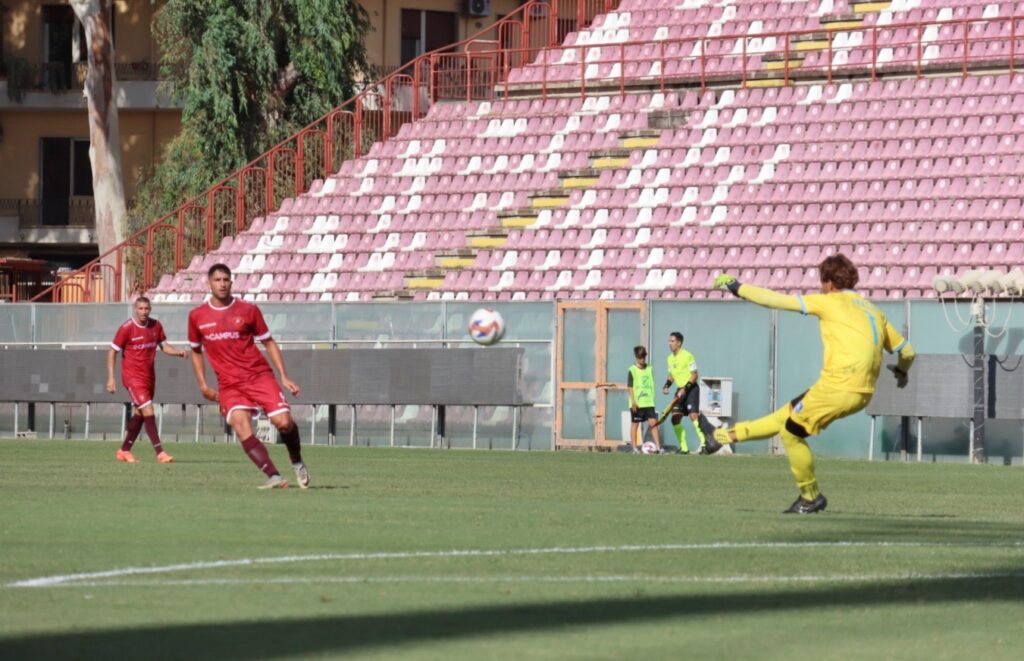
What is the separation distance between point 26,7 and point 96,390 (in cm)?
2610

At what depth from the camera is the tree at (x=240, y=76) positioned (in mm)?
46031

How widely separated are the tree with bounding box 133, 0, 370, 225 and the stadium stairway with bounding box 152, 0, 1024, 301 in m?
5.45

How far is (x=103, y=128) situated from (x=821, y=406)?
36946 millimetres

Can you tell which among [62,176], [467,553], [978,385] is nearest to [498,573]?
[467,553]

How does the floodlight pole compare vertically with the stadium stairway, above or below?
below

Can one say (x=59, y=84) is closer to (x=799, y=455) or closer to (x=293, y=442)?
(x=293, y=442)

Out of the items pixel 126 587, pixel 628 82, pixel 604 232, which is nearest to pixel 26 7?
pixel 628 82

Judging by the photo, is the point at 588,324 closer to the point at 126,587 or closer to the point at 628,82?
the point at 628,82

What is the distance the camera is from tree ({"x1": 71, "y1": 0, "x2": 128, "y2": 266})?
161 feet

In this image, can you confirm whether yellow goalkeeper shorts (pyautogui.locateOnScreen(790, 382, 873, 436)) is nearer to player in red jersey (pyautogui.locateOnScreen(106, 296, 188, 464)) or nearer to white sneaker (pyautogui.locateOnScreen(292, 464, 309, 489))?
white sneaker (pyautogui.locateOnScreen(292, 464, 309, 489))

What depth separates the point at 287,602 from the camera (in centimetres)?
923

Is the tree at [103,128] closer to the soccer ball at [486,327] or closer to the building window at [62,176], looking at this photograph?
the building window at [62,176]

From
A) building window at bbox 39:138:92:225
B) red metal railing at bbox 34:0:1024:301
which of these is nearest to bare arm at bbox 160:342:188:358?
red metal railing at bbox 34:0:1024:301

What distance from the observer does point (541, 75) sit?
140 ft
